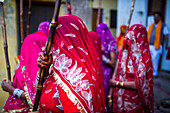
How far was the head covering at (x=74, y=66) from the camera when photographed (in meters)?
1.46

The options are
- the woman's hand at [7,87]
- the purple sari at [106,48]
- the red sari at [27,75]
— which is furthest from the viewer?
the purple sari at [106,48]

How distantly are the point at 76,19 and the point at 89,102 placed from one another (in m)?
0.81

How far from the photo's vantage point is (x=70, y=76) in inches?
59.0

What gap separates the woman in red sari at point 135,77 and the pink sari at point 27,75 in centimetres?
129

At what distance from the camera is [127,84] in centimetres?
244

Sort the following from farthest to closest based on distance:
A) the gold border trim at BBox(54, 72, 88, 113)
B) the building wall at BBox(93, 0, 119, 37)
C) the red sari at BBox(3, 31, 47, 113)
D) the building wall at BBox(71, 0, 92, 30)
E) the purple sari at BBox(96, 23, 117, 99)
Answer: the building wall at BBox(93, 0, 119, 37) < the building wall at BBox(71, 0, 92, 30) < the purple sari at BBox(96, 23, 117, 99) < the red sari at BBox(3, 31, 47, 113) < the gold border trim at BBox(54, 72, 88, 113)

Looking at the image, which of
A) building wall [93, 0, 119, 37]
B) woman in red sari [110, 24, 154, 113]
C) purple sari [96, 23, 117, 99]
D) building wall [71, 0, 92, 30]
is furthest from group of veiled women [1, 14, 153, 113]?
building wall [93, 0, 119, 37]

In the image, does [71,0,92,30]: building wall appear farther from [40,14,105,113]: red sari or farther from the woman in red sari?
[40,14,105,113]: red sari

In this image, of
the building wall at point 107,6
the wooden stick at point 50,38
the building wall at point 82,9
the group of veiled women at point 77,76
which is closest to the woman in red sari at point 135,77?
the group of veiled women at point 77,76

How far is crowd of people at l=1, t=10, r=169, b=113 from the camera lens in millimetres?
1482

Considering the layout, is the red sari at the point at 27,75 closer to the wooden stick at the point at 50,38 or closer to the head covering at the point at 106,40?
the wooden stick at the point at 50,38

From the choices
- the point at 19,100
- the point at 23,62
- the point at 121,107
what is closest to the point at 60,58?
the point at 23,62

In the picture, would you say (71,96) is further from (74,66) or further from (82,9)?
(82,9)

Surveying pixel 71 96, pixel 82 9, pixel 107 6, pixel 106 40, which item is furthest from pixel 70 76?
pixel 107 6
